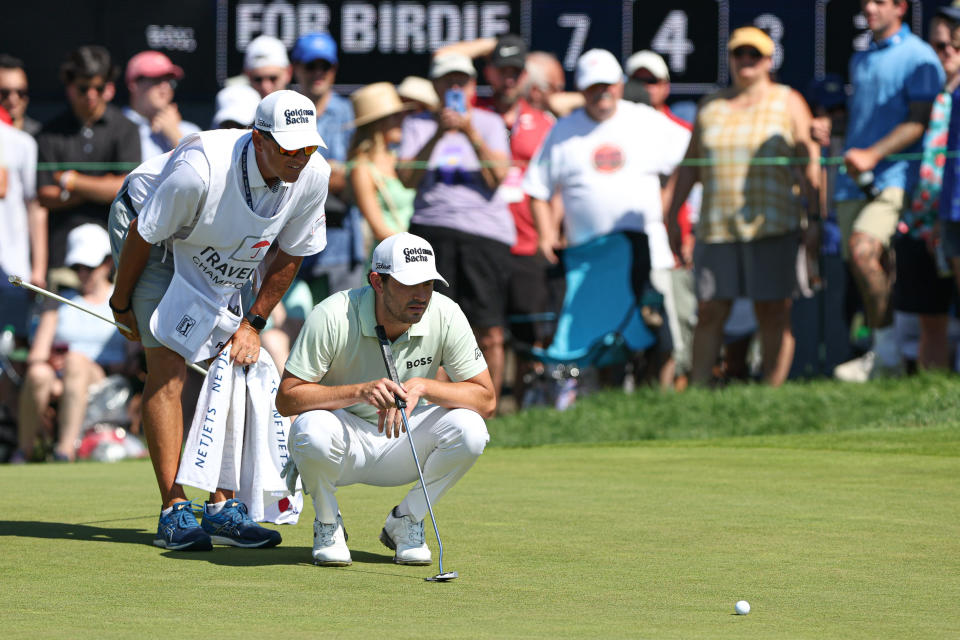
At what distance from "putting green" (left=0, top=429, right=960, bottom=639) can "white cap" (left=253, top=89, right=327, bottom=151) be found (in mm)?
1506

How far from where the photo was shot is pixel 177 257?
→ 637 centimetres

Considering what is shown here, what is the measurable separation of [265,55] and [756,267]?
372 centimetres

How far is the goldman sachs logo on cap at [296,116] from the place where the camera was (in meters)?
5.87

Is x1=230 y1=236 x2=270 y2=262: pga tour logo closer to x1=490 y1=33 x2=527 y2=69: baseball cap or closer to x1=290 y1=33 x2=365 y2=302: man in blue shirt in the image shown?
x1=290 y1=33 x2=365 y2=302: man in blue shirt

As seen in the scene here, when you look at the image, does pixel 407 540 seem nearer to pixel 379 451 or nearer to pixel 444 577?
pixel 379 451

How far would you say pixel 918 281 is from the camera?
11.2 metres

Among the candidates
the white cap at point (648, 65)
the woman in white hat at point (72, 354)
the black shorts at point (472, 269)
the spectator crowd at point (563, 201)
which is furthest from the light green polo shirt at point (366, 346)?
the white cap at point (648, 65)

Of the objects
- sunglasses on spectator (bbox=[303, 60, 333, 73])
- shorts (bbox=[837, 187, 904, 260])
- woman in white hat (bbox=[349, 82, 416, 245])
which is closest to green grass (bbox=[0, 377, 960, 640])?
shorts (bbox=[837, 187, 904, 260])

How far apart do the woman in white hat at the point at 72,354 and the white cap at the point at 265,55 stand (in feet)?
5.18

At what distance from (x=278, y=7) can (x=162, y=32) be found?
36.6 inches

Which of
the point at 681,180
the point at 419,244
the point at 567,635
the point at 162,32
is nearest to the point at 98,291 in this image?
the point at 162,32

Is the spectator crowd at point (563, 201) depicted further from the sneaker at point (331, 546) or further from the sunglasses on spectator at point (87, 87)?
the sneaker at point (331, 546)

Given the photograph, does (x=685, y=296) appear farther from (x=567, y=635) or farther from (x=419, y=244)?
(x=567, y=635)

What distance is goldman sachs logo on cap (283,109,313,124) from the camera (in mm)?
5867
